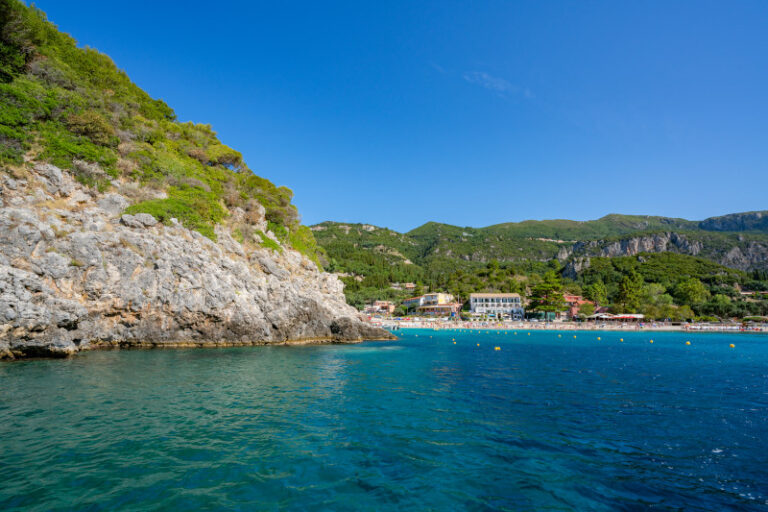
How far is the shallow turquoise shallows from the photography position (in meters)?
6.17

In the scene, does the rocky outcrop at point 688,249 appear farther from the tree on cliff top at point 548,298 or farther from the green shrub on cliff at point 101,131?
the green shrub on cliff at point 101,131

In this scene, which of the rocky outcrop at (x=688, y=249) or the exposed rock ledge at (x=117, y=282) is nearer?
the exposed rock ledge at (x=117, y=282)

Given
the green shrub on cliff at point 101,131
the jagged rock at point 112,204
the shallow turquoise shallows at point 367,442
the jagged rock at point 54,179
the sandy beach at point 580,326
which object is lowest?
the sandy beach at point 580,326

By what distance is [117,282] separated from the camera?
903 inches

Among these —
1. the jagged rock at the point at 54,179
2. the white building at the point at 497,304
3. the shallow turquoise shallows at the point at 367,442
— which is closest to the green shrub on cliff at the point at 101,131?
the jagged rock at the point at 54,179

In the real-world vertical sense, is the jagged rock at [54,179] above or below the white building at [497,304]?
above

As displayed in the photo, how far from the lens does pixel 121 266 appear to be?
76.6ft

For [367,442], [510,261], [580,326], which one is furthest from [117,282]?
[510,261]

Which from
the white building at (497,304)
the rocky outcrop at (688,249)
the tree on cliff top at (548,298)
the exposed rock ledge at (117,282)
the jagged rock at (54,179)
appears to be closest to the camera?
the exposed rock ledge at (117,282)

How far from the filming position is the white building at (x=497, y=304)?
99.1 meters

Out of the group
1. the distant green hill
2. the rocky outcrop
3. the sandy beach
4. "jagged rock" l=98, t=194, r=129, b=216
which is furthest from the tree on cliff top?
"jagged rock" l=98, t=194, r=129, b=216

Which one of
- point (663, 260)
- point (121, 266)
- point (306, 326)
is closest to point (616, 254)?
point (663, 260)

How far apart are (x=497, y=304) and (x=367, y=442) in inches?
3948

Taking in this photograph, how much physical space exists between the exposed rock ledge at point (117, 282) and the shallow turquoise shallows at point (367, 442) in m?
3.39
